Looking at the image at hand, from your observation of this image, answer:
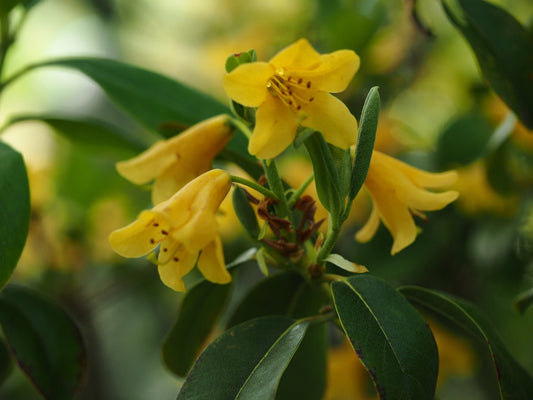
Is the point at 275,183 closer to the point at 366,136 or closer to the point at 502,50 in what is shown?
the point at 366,136

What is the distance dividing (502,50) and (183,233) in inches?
20.8

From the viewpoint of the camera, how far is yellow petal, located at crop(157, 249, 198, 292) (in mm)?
667

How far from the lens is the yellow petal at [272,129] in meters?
0.62

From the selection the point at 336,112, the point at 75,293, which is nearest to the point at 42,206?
the point at 75,293

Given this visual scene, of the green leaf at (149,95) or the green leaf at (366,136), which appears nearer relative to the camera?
the green leaf at (366,136)

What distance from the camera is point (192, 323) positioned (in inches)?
33.2

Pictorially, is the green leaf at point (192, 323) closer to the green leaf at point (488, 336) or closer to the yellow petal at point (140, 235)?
the yellow petal at point (140, 235)

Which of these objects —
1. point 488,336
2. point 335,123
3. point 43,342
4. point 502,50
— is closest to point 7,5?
point 43,342

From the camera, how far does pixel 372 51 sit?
1504 mm

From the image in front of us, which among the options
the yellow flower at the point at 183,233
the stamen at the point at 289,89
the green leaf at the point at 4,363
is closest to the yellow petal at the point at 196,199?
the yellow flower at the point at 183,233

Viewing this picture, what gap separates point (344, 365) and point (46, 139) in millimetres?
1614

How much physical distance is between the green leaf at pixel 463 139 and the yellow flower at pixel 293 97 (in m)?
0.62

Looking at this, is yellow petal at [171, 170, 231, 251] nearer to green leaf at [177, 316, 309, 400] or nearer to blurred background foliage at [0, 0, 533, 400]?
green leaf at [177, 316, 309, 400]

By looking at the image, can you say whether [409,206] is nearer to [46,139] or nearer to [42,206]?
[42,206]
